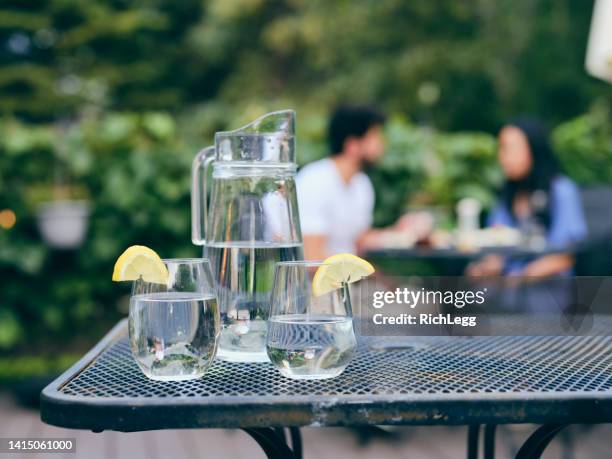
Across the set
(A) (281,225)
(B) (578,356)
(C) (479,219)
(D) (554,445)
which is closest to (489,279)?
(B) (578,356)

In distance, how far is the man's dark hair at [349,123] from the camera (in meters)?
3.71

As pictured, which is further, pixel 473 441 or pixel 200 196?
pixel 473 441

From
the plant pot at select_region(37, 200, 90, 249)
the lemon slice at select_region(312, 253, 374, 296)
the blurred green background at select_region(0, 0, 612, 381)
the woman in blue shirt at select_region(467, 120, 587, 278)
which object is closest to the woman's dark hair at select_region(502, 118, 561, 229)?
the woman in blue shirt at select_region(467, 120, 587, 278)

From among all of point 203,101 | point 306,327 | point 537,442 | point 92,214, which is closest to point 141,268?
point 306,327

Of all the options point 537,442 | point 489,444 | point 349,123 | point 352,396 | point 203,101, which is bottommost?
point 489,444

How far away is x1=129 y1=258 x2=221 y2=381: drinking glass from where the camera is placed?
3.04 ft

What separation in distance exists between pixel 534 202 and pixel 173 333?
11.1 feet

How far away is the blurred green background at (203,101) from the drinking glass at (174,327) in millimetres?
3553

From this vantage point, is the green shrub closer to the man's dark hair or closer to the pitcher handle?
the man's dark hair

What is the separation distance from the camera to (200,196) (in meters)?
1.22

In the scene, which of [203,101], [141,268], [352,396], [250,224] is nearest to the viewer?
[352,396]

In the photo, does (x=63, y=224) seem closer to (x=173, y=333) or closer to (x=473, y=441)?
(x=473, y=441)

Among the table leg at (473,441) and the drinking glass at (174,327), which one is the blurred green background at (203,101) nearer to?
the table leg at (473,441)

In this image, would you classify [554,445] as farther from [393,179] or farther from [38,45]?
[38,45]
